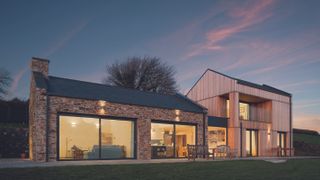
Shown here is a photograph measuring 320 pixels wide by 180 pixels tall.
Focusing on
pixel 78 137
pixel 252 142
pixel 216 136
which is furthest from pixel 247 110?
→ pixel 78 137

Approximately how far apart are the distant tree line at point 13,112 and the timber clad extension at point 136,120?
8.47 m

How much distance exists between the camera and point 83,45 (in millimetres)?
22547

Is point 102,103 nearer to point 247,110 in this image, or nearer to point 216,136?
point 216,136

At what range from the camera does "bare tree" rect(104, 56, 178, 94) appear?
4244cm

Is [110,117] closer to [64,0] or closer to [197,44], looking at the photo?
[64,0]

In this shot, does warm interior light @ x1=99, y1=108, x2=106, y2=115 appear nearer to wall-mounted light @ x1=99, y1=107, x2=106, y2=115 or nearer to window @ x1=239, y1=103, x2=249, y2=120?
wall-mounted light @ x1=99, y1=107, x2=106, y2=115

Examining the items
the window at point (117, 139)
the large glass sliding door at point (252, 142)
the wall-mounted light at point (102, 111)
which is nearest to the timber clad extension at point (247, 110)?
the large glass sliding door at point (252, 142)

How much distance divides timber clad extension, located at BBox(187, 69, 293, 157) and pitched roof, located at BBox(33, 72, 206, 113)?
3.79m

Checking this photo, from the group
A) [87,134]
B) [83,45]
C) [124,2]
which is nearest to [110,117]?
[87,134]

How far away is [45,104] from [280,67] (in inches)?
674

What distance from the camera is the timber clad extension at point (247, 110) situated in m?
23.6

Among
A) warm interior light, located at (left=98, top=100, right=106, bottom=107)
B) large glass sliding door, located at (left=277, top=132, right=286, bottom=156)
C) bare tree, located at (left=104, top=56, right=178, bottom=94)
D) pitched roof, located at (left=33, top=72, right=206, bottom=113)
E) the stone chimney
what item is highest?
bare tree, located at (left=104, top=56, right=178, bottom=94)

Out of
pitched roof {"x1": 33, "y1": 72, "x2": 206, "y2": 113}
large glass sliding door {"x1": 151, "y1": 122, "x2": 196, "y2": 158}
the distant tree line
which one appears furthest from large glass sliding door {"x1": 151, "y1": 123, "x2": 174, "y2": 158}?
the distant tree line

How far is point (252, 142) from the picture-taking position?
25453 millimetres
